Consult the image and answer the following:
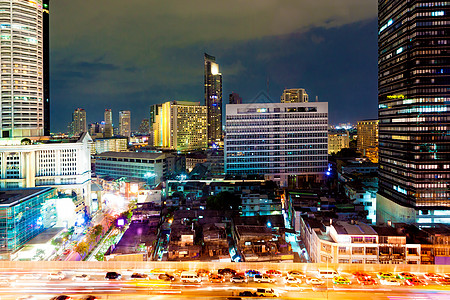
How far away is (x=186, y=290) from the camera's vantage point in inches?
628

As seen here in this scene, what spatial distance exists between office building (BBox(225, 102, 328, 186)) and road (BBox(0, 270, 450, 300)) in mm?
36712

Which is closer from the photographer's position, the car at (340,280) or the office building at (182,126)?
the car at (340,280)

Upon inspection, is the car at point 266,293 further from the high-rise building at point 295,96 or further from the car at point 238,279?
the high-rise building at point 295,96

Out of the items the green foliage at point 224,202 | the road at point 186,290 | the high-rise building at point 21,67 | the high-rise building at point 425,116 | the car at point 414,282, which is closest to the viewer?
the road at point 186,290

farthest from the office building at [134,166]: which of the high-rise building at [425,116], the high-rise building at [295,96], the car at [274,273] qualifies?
the high-rise building at [295,96]

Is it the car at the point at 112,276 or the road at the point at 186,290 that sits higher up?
the car at the point at 112,276

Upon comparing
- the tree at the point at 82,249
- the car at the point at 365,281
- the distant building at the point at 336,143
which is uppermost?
the distant building at the point at 336,143

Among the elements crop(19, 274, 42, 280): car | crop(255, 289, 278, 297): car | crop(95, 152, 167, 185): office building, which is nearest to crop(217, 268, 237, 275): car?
crop(255, 289, 278, 297): car

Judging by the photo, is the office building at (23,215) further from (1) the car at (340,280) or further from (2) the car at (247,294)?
(1) the car at (340,280)

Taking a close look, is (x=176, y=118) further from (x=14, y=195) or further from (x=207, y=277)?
(x=207, y=277)

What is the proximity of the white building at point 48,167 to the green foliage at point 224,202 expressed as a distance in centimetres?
1543

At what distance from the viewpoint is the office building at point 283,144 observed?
53.3 m

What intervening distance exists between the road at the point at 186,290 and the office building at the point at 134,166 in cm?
3788

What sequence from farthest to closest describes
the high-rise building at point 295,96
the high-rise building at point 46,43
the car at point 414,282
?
the high-rise building at point 295,96 < the high-rise building at point 46,43 < the car at point 414,282
